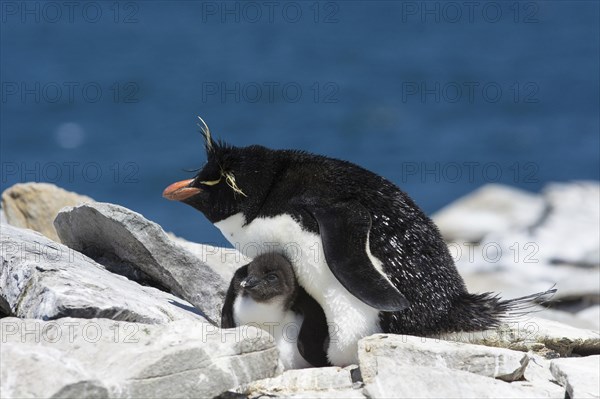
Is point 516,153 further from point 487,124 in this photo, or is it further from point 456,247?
point 456,247

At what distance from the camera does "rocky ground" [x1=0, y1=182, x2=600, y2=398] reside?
4699 mm

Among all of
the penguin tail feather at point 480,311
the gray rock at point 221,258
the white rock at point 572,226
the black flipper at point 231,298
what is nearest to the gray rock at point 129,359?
Answer: the black flipper at point 231,298

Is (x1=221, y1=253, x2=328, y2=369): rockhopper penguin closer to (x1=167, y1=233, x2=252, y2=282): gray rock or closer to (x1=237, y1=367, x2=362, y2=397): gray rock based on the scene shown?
(x1=237, y1=367, x2=362, y2=397): gray rock

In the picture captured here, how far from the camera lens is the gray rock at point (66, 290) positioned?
18.1 feet

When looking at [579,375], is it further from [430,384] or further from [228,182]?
[228,182]

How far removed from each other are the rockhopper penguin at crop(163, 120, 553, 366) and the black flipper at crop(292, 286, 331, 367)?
5cm

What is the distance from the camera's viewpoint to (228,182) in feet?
20.0

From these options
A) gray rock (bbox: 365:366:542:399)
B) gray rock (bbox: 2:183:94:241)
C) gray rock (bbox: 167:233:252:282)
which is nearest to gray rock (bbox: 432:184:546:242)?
gray rock (bbox: 2:183:94:241)

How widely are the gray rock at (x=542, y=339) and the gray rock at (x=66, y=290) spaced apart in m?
1.67

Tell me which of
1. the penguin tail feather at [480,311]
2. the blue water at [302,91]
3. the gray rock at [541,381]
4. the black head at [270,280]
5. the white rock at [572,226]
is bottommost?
the gray rock at [541,381]

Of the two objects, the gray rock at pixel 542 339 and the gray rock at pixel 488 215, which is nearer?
the gray rock at pixel 542 339

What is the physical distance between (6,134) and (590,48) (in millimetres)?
19258

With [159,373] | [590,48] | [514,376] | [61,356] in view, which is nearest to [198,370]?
[159,373]

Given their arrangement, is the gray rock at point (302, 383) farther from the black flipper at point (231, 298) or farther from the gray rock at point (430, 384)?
the black flipper at point (231, 298)
